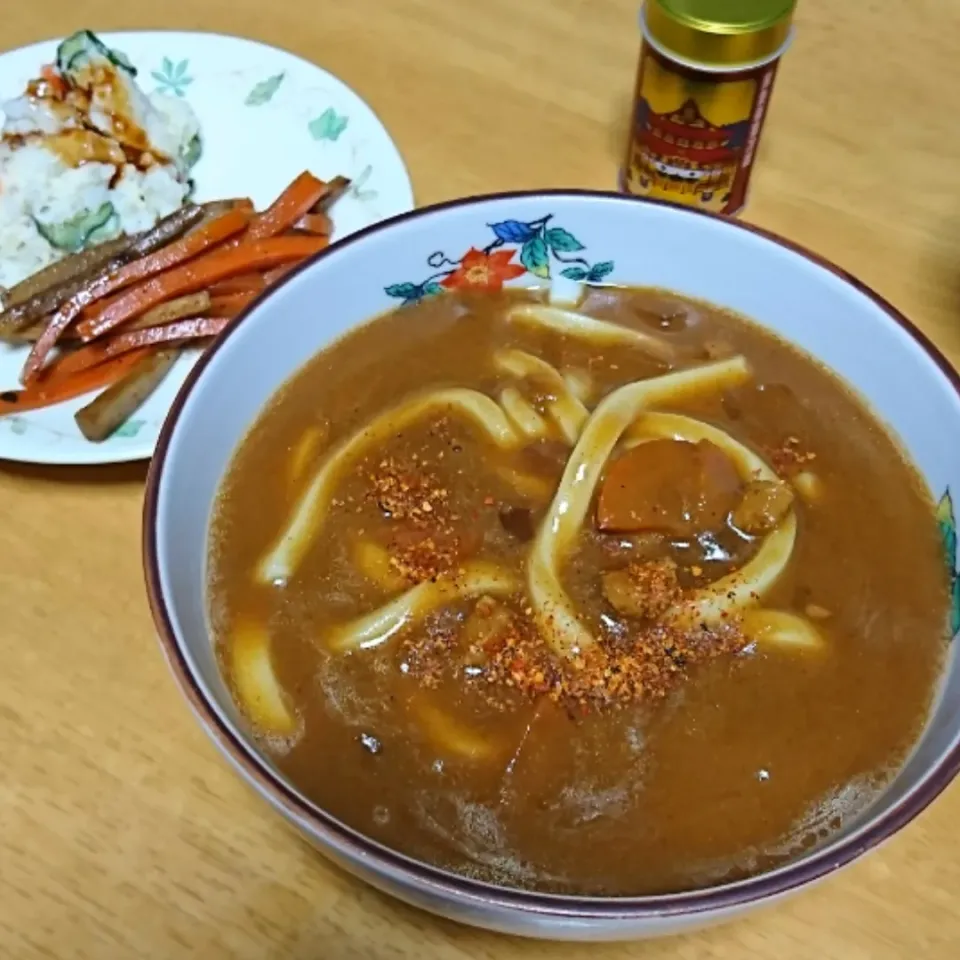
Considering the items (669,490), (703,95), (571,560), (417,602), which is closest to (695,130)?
(703,95)

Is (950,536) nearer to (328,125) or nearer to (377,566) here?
(377,566)

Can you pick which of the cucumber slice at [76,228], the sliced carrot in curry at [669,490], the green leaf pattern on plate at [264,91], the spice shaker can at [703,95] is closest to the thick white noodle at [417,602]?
the sliced carrot in curry at [669,490]

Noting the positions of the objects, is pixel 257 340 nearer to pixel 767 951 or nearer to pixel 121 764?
pixel 121 764

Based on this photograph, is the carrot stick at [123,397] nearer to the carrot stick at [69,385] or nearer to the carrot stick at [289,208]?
the carrot stick at [69,385]

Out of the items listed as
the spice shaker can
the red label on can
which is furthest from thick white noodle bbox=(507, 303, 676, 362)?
the red label on can

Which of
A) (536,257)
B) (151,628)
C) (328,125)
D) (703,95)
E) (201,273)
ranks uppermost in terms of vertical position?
(703,95)

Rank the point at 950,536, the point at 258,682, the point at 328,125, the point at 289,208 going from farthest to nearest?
the point at 328,125 → the point at 289,208 → the point at 950,536 → the point at 258,682
